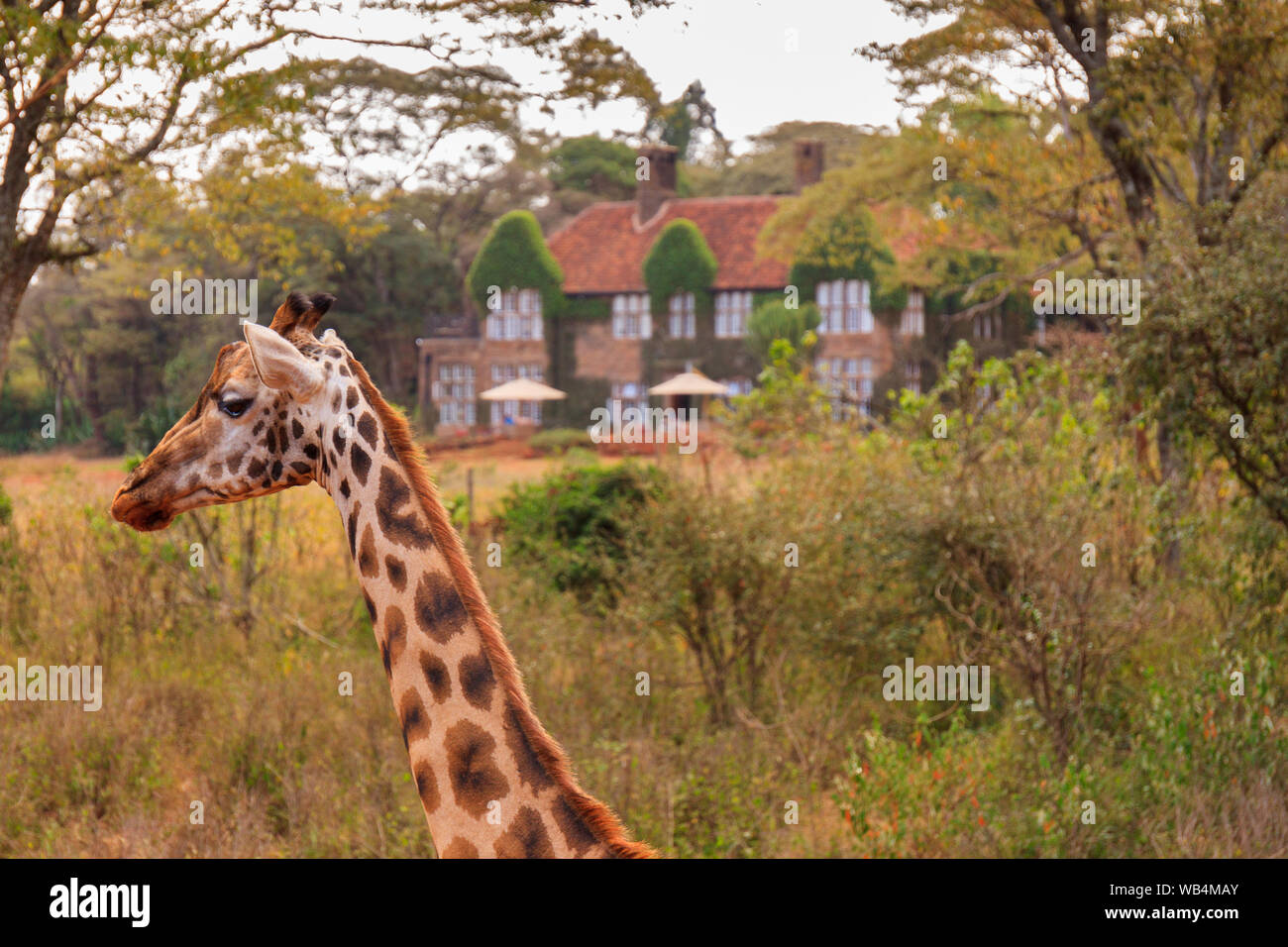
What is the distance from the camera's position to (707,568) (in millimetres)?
9312

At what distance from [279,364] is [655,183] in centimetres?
3662

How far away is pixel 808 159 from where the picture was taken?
124 ft

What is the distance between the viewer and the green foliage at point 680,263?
37.2 meters

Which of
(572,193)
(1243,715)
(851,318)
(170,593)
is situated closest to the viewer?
(1243,715)

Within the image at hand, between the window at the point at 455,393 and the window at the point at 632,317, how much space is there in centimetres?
482

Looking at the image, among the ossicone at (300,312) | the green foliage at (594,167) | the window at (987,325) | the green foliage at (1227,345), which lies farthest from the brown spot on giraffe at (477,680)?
the green foliage at (594,167)

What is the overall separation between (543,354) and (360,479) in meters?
35.9

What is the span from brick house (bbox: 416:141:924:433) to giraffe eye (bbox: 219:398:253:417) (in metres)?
34.2

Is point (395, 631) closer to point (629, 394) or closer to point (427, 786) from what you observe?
point (427, 786)

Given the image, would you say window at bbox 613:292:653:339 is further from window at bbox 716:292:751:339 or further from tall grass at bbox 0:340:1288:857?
tall grass at bbox 0:340:1288:857

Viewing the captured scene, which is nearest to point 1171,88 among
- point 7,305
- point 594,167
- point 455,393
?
point 7,305

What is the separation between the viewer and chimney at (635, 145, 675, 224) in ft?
127
